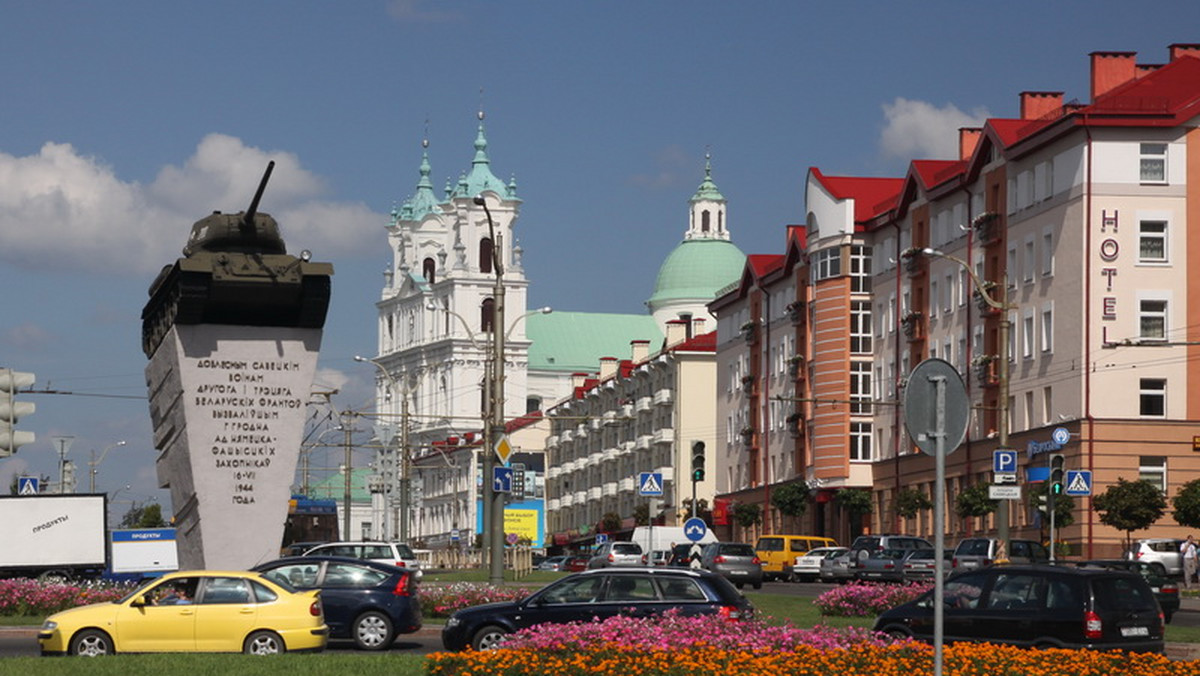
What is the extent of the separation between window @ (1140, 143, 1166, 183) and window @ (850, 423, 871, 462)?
82.8 ft

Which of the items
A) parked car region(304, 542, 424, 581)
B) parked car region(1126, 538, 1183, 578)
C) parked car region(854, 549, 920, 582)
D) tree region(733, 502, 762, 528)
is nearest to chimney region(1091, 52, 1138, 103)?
parked car region(1126, 538, 1183, 578)

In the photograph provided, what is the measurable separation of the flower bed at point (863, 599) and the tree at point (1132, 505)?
84.8ft

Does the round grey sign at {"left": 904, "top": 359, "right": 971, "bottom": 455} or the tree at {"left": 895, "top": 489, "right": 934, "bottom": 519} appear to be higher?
the round grey sign at {"left": 904, "top": 359, "right": 971, "bottom": 455}

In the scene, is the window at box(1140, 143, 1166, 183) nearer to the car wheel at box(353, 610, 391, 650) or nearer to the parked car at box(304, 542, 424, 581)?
the parked car at box(304, 542, 424, 581)

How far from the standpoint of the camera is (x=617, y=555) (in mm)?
67438

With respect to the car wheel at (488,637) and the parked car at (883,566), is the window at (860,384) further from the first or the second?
the car wheel at (488,637)

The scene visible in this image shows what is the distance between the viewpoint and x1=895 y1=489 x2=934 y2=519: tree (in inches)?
3103

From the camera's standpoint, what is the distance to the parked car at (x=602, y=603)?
85.7ft

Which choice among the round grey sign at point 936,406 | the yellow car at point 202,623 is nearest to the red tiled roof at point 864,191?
the yellow car at point 202,623

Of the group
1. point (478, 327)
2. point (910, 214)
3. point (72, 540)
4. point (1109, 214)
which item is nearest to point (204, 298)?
point (72, 540)

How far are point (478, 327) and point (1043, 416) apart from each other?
13070cm

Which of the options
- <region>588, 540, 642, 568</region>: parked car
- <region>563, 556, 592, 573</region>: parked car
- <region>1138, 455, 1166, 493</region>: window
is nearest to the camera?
<region>588, 540, 642, 568</region>: parked car

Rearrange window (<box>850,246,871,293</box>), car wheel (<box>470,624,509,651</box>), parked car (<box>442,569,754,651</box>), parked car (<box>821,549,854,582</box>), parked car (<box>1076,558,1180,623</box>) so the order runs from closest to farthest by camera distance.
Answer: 1. car wheel (<box>470,624,509,651</box>)
2. parked car (<box>442,569,754,651</box>)
3. parked car (<box>1076,558,1180,623</box>)
4. parked car (<box>821,549,854,582</box>)
5. window (<box>850,246,871,293</box>)

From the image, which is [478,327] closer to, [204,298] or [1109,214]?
[1109,214]
